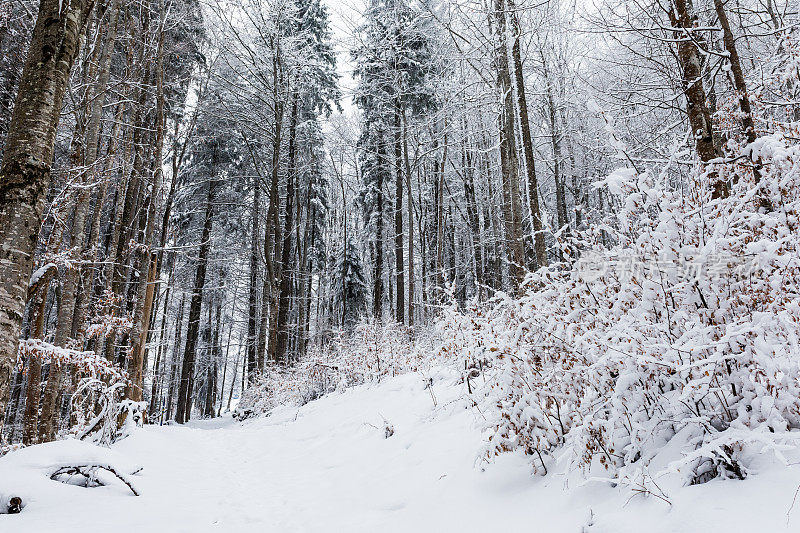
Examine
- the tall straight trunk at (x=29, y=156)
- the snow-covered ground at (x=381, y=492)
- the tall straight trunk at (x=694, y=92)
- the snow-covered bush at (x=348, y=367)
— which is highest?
the tall straight trunk at (x=694, y=92)

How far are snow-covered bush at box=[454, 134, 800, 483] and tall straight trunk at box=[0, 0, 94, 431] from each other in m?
3.31

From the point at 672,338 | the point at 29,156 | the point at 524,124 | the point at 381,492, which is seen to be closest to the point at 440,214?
the point at 524,124

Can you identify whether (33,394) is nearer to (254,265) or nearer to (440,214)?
(440,214)

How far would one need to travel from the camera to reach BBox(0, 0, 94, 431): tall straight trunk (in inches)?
115

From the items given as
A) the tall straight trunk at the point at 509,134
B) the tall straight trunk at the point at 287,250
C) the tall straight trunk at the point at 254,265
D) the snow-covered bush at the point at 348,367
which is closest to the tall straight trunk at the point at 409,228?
the snow-covered bush at the point at 348,367

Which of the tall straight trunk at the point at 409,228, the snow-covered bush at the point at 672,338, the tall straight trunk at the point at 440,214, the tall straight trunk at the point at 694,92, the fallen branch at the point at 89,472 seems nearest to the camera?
the snow-covered bush at the point at 672,338

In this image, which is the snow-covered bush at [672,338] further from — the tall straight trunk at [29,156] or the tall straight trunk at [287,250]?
the tall straight trunk at [287,250]

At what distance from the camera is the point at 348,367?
11398 millimetres

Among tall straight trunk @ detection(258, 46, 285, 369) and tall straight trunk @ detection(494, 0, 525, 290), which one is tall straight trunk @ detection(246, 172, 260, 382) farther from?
tall straight trunk @ detection(494, 0, 525, 290)

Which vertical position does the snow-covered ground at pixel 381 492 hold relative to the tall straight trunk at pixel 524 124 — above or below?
below

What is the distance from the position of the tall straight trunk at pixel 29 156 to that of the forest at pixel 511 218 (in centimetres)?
2

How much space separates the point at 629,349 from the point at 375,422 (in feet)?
15.9

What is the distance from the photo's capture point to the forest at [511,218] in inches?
95.4

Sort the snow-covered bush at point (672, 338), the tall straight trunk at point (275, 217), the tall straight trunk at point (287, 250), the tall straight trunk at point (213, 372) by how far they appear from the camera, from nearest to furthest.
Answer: the snow-covered bush at point (672, 338), the tall straight trunk at point (275, 217), the tall straight trunk at point (287, 250), the tall straight trunk at point (213, 372)
